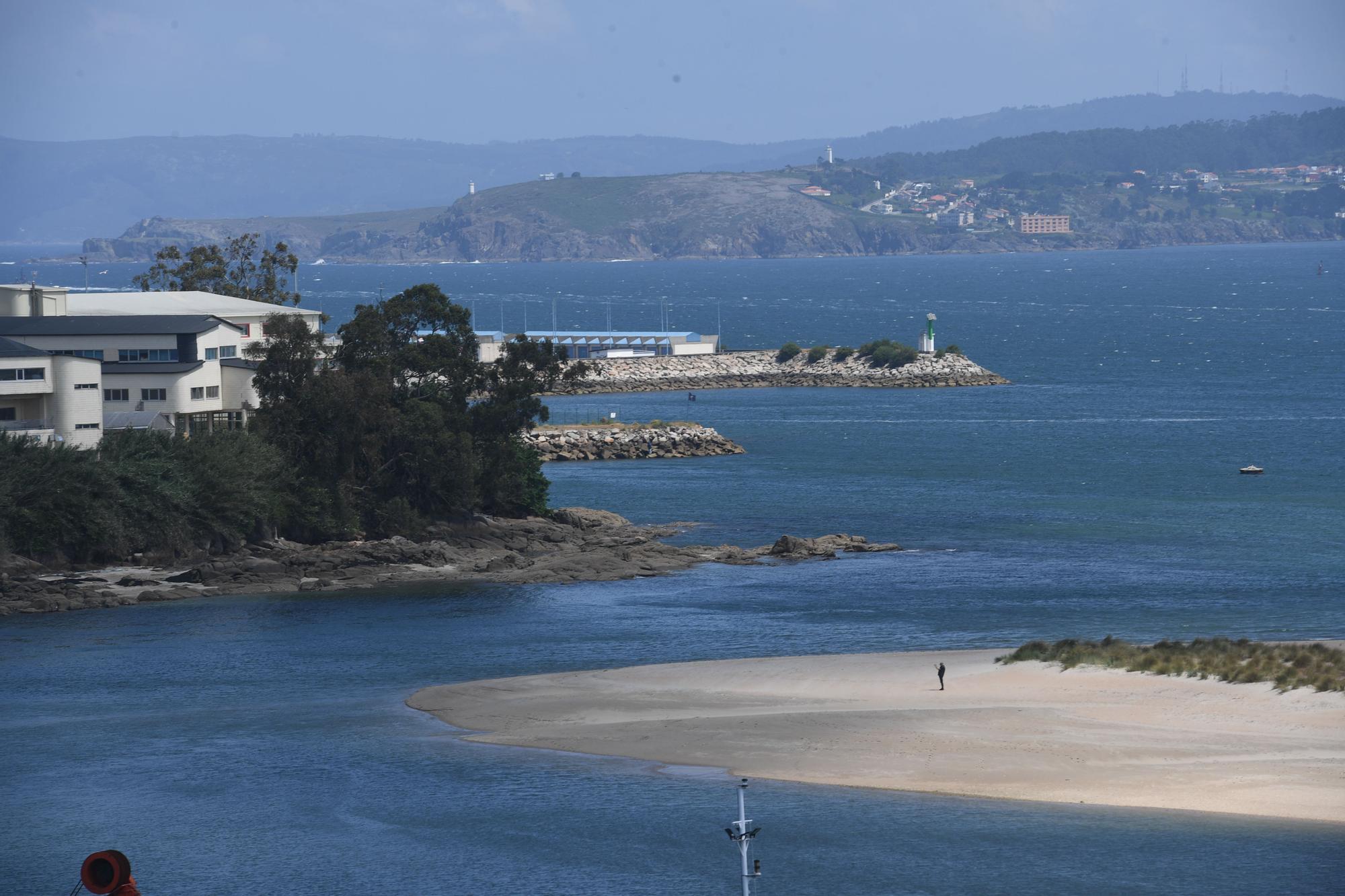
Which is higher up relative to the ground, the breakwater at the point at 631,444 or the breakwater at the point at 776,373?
the breakwater at the point at 776,373

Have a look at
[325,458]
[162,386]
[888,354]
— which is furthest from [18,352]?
[888,354]

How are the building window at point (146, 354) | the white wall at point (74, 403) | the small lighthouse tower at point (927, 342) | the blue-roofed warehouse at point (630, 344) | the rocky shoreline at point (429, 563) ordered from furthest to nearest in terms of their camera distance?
the small lighthouse tower at point (927, 342) < the blue-roofed warehouse at point (630, 344) < the building window at point (146, 354) < the white wall at point (74, 403) < the rocky shoreline at point (429, 563)

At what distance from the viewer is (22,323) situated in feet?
237

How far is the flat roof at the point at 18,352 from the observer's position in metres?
63.9

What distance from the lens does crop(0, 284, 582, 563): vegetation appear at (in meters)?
60.3

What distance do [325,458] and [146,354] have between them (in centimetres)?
964

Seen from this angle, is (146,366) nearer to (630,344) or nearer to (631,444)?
(631,444)

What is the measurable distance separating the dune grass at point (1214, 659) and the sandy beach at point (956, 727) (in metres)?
0.59

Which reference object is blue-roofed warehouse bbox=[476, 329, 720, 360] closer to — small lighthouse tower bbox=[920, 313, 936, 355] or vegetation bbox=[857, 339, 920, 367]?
vegetation bbox=[857, 339, 920, 367]

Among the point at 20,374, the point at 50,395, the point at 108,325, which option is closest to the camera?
the point at 20,374

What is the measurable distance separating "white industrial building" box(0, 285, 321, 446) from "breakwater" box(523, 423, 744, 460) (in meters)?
27.8

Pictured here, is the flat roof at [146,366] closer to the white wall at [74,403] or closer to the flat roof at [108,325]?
the flat roof at [108,325]

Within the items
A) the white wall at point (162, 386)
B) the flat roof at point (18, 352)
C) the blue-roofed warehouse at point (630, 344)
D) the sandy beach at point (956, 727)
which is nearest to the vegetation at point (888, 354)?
the blue-roofed warehouse at point (630, 344)

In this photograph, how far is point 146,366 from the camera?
68312mm
